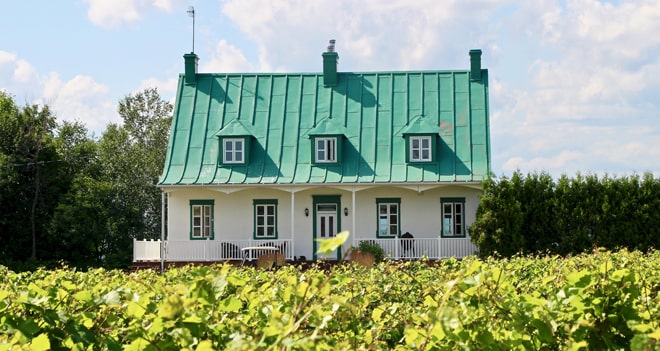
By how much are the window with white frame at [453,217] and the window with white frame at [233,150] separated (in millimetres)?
7483

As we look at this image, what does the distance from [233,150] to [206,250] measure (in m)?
3.89

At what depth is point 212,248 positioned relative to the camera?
2891cm

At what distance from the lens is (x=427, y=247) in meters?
28.4

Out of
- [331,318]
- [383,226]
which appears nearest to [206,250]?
[383,226]

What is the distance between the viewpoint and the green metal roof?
29469mm

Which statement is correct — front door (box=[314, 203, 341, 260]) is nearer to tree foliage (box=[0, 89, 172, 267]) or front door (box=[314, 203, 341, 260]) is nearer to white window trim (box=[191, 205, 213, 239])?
white window trim (box=[191, 205, 213, 239])

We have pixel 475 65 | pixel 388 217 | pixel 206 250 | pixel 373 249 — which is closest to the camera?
pixel 373 249

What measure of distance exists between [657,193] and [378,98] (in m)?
10.6

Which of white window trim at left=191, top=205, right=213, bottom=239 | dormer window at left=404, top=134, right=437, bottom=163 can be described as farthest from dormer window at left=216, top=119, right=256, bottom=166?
dormer window at left=404, top=134, right=437, bottom=163

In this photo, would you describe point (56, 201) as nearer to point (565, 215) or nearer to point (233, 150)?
point (233, 150)

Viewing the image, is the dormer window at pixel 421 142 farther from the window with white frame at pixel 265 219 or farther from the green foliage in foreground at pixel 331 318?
the green foliage in foreground at pixel 331 318

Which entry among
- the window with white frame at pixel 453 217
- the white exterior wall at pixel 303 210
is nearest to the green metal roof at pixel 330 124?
the white exterior wall at pixel 303 210

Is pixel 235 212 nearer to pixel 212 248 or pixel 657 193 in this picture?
pixel 212 248

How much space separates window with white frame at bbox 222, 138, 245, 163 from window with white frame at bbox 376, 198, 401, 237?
528 centimetres
